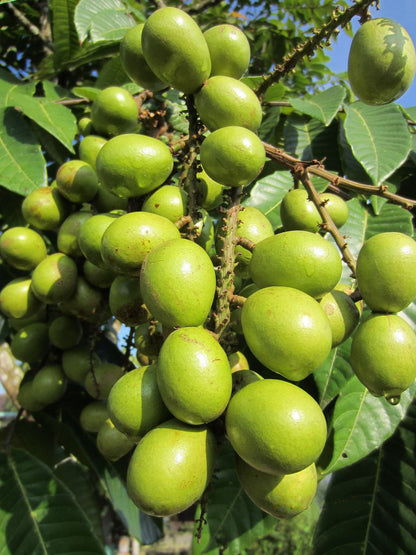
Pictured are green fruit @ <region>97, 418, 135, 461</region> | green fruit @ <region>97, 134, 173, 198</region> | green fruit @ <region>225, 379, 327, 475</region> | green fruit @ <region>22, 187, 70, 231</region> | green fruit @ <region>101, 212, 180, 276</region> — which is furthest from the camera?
green fruit @ <region>22, 187, 70, 231</region>

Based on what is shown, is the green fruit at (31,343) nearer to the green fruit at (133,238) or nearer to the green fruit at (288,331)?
the green fruit at (133,238)

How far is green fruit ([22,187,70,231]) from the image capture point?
60.2 inches

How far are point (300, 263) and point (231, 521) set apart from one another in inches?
37.6

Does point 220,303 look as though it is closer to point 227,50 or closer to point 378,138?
point 227,50

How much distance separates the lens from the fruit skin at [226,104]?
1.01 metres

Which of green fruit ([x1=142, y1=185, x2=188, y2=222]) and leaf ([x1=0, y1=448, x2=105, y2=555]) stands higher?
green fruit ([x1=142, y1=185, x2=188, y2=222])

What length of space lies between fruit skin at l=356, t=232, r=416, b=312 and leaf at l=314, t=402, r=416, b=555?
2.53 feet

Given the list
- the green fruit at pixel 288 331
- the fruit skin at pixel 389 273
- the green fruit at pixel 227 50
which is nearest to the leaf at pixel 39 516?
the green fruit at pixel 288 331

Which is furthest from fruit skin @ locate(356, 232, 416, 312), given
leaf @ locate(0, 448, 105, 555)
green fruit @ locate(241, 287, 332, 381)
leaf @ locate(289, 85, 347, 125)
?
leaf @ locate(0, 448, 105, 555)

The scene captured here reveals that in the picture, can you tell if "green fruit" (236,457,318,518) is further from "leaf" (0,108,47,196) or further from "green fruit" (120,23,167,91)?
"leaf" (0,108,47,196)

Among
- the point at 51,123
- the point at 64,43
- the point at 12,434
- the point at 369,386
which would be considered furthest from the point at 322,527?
the point at 64,43

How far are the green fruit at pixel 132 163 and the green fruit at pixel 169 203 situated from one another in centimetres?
5

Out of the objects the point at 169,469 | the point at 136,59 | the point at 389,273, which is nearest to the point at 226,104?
the point at 136,59

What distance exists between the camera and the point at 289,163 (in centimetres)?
110
